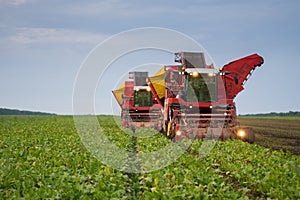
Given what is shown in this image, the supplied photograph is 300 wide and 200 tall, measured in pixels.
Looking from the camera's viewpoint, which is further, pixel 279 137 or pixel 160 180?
pixel 279 137

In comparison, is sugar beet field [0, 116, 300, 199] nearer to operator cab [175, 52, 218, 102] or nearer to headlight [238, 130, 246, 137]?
headlight [238, 130, 246, 137]

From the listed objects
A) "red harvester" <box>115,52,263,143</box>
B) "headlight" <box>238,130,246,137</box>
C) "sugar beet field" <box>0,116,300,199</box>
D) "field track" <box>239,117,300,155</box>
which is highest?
"red harvester" <box>115,52,263,143</box>

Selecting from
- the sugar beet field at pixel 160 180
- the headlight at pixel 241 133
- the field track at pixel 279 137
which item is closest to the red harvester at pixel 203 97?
the headlight at pixel 241 133

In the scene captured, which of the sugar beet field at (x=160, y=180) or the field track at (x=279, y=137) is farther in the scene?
the field track at (x=279, y=137)

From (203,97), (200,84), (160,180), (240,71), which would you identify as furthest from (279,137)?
(160,180)

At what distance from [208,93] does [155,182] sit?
1004cm

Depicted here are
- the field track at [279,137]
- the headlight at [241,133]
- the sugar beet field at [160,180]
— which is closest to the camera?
the sugar beet field at [160,180]

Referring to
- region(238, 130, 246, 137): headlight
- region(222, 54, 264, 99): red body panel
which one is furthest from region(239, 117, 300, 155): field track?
region(222, 54, 264, 99): red body panel

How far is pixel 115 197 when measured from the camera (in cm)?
709

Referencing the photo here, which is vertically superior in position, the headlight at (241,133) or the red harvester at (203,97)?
the red harvester at (203,97)

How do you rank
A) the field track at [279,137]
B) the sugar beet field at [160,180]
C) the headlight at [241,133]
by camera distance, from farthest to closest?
the field track at [279,137]
the headlight at [241,133]
the sugar beet field at [160,180]

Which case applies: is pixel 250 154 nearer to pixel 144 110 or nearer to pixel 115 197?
pixel 115 197

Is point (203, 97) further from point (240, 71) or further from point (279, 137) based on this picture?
point (279, 137)

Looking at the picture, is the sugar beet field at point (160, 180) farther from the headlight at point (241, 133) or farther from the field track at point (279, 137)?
the field track at point (279, 137)
